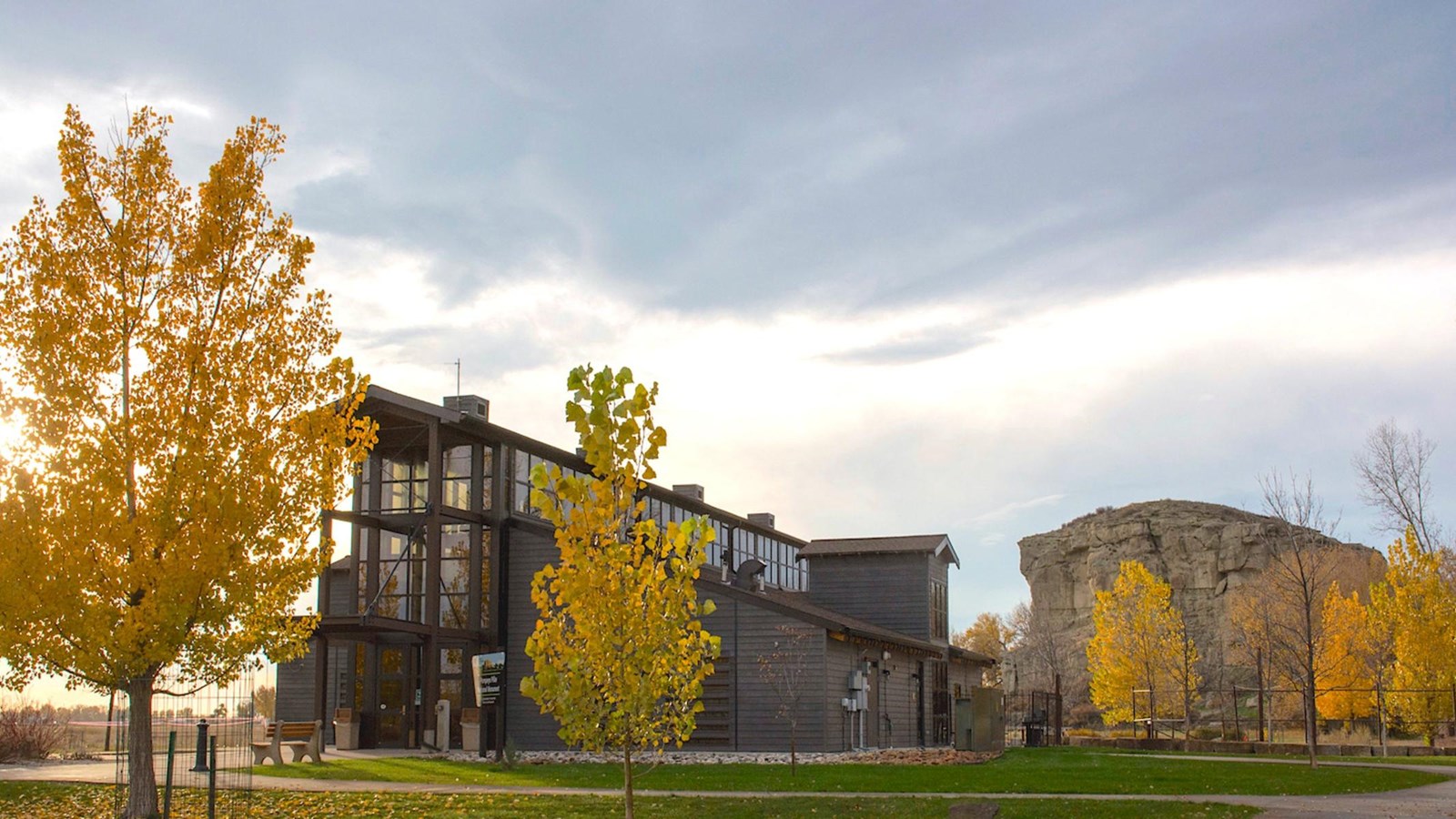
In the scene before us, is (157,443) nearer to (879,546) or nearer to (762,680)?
(762,680)

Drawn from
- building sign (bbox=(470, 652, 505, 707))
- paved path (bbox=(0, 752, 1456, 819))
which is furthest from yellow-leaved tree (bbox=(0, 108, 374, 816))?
building sign (bbox=(470, 652, 505, 707))

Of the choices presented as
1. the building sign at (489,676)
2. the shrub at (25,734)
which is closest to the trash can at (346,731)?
the building sign at (489,676)

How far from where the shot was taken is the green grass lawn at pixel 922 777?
2012 cm

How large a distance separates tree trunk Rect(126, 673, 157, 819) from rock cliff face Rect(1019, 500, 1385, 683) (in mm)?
87807

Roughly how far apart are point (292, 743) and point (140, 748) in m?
10.7

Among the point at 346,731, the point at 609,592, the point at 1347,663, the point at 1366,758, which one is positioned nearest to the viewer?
the point at 609,592

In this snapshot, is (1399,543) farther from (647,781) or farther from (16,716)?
(16,716)

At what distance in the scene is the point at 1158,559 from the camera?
107m

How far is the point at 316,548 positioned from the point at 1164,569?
99.9 metres

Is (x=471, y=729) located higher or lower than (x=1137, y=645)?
lower

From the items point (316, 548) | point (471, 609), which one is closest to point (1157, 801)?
point (316, 548)

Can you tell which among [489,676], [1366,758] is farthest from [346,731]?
[1366,758]

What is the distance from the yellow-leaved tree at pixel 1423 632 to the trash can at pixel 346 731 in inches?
1203

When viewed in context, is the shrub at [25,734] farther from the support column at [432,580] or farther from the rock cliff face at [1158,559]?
the rock cliff face at [1158,559]
